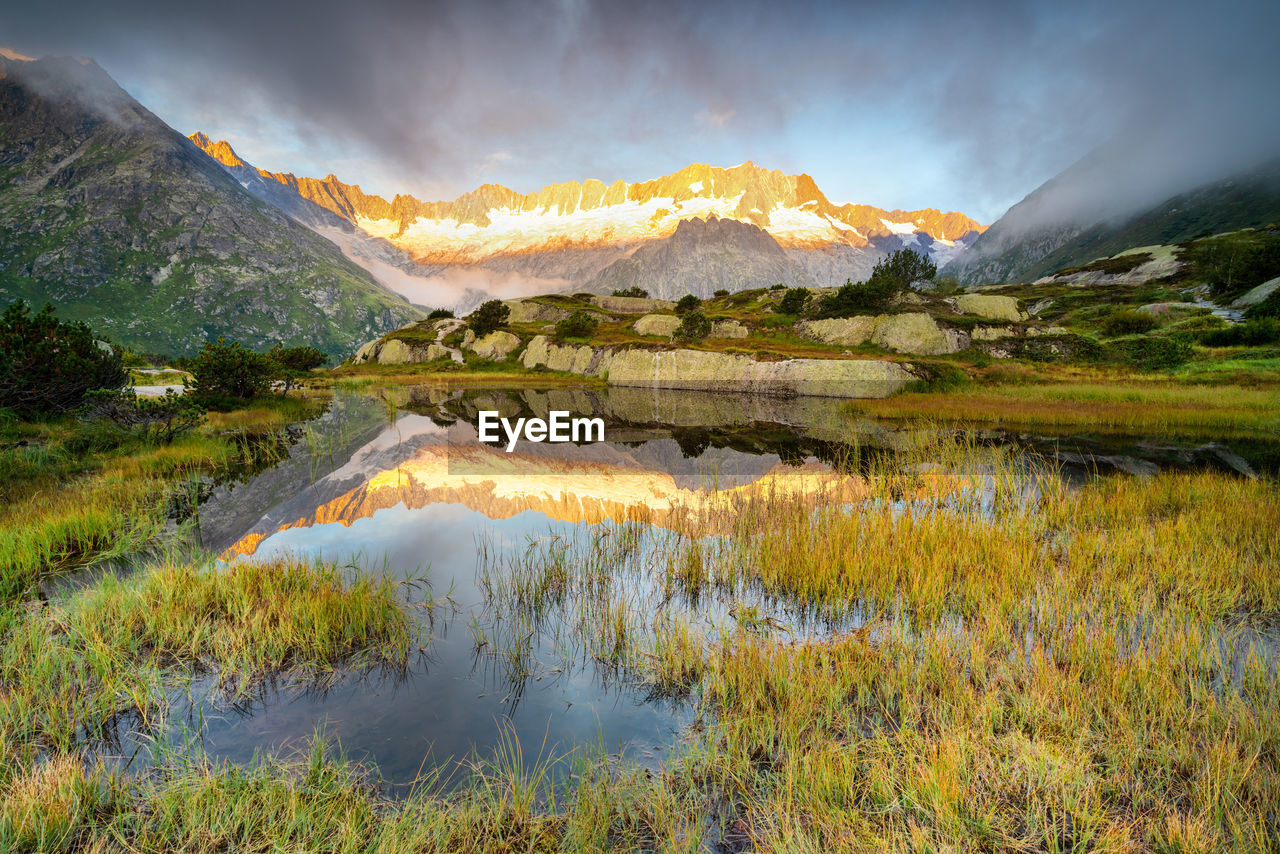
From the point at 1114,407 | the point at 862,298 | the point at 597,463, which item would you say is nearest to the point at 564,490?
the point at 597,463

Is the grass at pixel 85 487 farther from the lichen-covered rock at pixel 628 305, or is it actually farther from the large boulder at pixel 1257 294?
the lichen-covered rock at pixel 628 305

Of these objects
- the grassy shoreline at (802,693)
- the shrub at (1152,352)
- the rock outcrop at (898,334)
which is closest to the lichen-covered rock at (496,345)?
the rock outcrop at (898,334)

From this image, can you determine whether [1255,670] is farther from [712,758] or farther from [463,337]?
[463,337]

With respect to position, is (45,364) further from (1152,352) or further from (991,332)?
(991,332)

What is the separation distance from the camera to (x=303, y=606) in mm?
6859

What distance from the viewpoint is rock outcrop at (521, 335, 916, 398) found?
1748 inches

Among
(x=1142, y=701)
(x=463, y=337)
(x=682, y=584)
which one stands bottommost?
(x=682, y=584)

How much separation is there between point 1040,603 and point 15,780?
35.0 ft

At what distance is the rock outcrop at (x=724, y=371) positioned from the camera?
44.4 m

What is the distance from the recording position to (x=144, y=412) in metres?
18.5

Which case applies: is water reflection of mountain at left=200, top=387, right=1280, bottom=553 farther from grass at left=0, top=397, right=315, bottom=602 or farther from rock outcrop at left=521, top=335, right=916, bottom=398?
rock outcrop at left=521, top=335, right=916, bottom=398

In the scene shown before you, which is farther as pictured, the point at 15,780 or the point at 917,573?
the point at 917,573

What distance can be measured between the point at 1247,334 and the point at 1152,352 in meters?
7.18

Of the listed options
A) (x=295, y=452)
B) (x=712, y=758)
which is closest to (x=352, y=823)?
(x=712, y=758)
